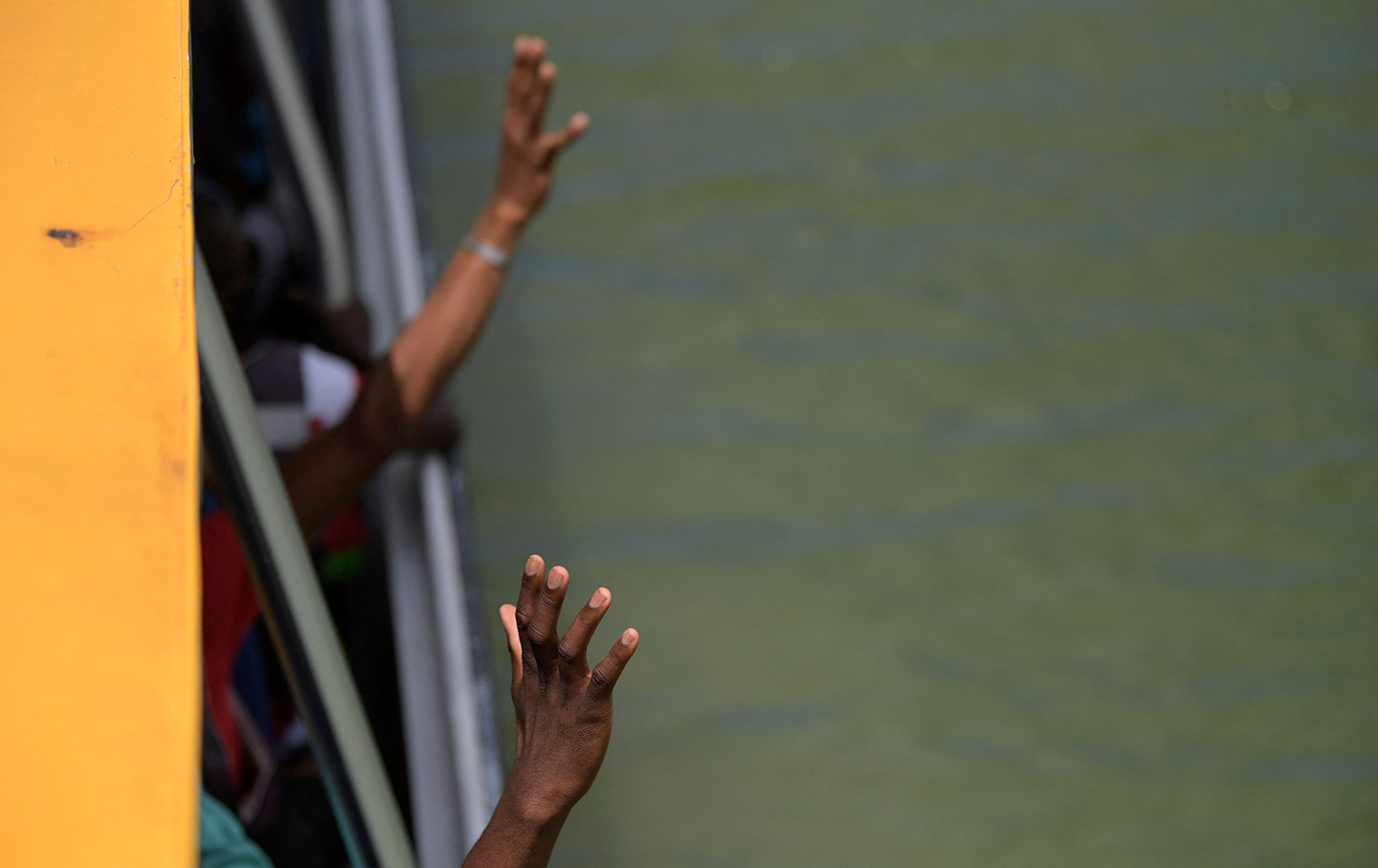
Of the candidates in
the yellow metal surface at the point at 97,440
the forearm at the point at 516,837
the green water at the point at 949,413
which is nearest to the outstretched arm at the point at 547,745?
the forearm at the point at 516,837

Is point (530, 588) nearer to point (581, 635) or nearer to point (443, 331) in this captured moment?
point (581, 635)

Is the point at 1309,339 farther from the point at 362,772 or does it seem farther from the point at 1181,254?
the point at 362,772

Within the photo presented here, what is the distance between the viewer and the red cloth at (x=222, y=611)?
127 cm

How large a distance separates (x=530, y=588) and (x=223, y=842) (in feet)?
1.55

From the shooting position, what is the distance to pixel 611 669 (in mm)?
772

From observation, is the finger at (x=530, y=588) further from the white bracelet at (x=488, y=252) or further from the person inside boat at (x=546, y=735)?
the white bracelet at (x=488, y=252)

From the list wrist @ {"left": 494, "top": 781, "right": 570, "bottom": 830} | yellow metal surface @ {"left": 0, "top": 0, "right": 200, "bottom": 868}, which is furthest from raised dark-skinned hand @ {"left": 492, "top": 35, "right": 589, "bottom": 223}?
wrist @ {"left": 494, "top": 781, "right": 570, "bottom": 830}

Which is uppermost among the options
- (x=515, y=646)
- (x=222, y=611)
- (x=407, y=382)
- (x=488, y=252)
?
(x=488, y=252)

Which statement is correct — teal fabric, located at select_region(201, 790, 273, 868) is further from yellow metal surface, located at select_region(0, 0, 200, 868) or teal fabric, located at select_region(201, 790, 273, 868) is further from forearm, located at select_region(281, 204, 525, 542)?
yellow metal surface, located at select_region(0, 0, 200, 868)

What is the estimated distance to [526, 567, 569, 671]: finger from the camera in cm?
76

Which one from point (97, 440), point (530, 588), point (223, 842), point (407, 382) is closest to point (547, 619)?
point (530, 588)

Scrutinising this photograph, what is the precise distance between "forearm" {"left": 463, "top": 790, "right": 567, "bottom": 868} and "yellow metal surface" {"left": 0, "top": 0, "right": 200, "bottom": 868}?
1.07ft

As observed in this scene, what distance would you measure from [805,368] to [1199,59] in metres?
1.05

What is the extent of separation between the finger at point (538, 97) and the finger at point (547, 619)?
0.71m
